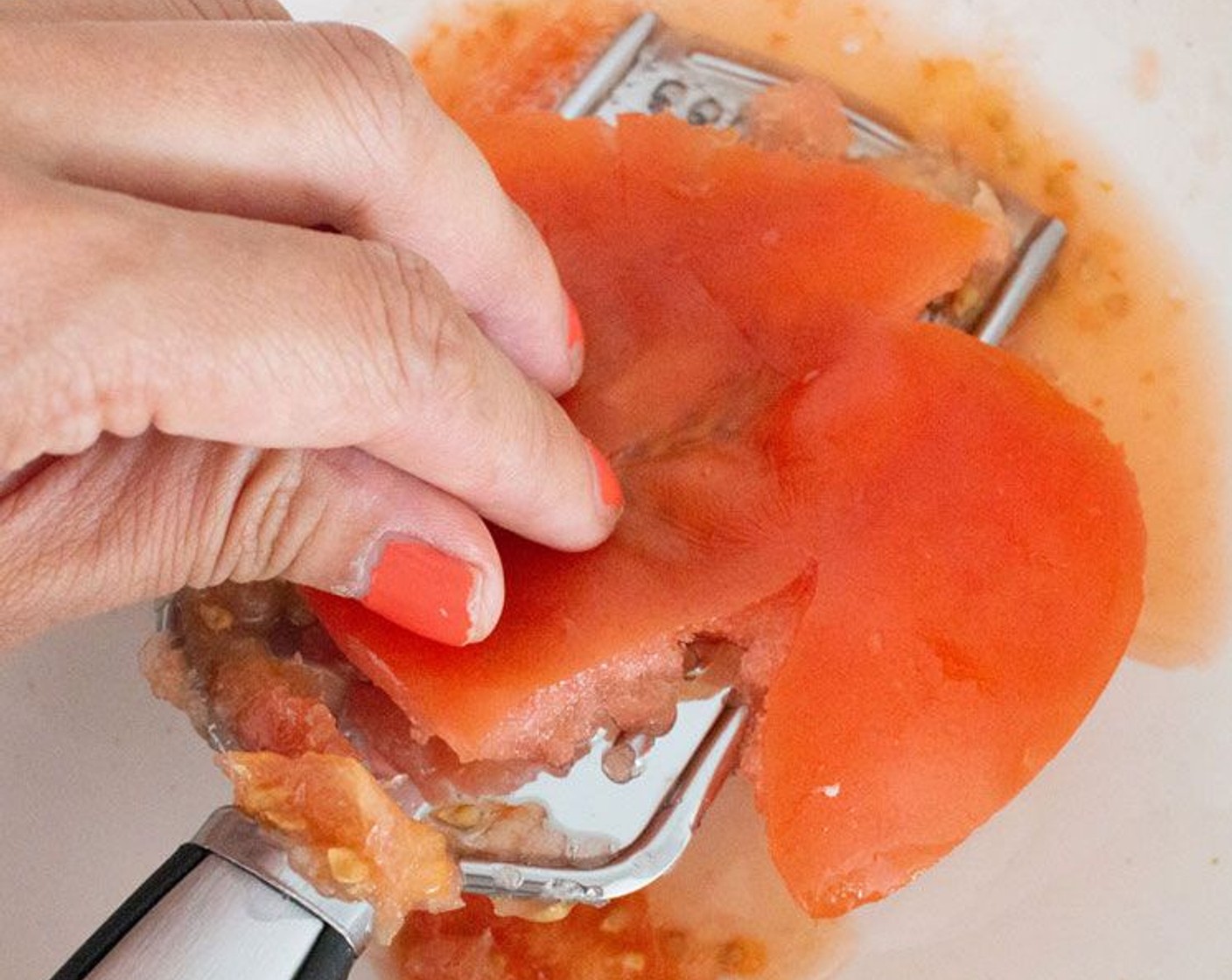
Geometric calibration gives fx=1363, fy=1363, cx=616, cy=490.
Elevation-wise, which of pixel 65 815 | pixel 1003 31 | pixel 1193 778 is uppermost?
pixel 1003 31

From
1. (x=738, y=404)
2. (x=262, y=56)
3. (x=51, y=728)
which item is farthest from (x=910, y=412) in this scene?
(x=51, y=728)

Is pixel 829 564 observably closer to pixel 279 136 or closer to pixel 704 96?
pixel 279 136

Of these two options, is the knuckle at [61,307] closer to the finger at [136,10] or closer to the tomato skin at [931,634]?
the finger at [136,10]

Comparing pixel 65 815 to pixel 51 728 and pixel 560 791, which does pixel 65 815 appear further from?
pixel 560 791

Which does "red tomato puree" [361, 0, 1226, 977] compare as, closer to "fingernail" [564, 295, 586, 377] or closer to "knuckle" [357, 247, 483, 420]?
"fingernail" [564, 295, 586, 377]

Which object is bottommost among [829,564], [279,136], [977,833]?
[977,833]

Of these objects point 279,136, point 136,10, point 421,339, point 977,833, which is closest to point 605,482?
point 421,339
